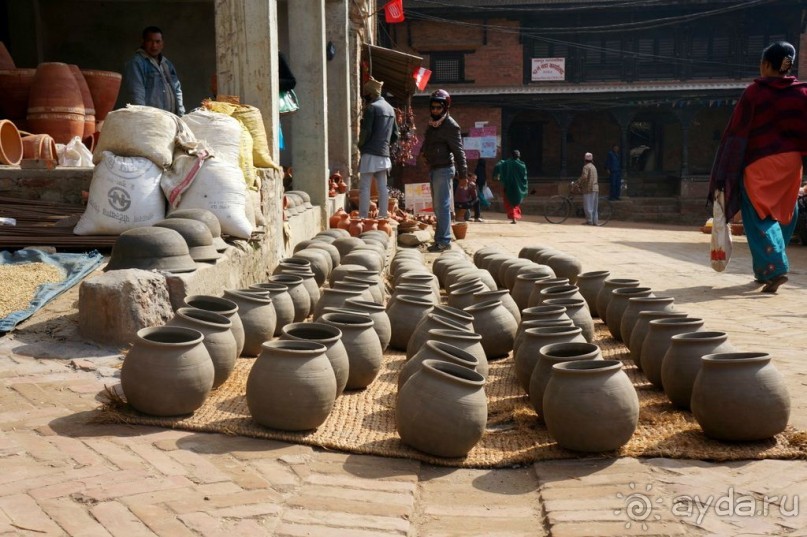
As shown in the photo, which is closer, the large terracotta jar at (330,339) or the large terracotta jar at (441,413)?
the large terracotta jar at (441,413)

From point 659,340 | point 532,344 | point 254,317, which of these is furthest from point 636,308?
point 254,317

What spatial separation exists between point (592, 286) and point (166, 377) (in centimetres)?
342

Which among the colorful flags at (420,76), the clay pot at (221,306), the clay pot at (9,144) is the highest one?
the colorful flags at (420,76)

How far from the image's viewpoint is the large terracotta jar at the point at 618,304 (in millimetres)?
4863

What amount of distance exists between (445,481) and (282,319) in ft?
6.53

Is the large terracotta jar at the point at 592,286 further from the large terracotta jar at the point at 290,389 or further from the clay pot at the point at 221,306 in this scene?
the large terracotta jar at the point at 290,389

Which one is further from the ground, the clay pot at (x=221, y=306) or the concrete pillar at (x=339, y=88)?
the concrete pillar at (x=339, y=88)

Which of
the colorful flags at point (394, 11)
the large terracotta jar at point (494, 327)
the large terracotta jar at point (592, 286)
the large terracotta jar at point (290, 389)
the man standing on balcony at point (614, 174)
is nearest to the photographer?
the large terracotta jar at point (290, 389)

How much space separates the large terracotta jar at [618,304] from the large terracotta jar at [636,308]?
0.23m

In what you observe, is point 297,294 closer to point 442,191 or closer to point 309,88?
point 442,191

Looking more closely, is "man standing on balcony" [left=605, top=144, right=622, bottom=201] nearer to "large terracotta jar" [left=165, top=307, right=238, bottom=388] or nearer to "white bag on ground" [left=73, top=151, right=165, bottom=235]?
"white bag on ground" [left=73, top=151, right=165, bottom=235]

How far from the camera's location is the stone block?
12.7 feet

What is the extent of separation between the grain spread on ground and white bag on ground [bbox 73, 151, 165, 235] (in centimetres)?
45

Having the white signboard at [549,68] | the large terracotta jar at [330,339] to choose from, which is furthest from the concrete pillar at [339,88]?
the white signboard at [549,68]
